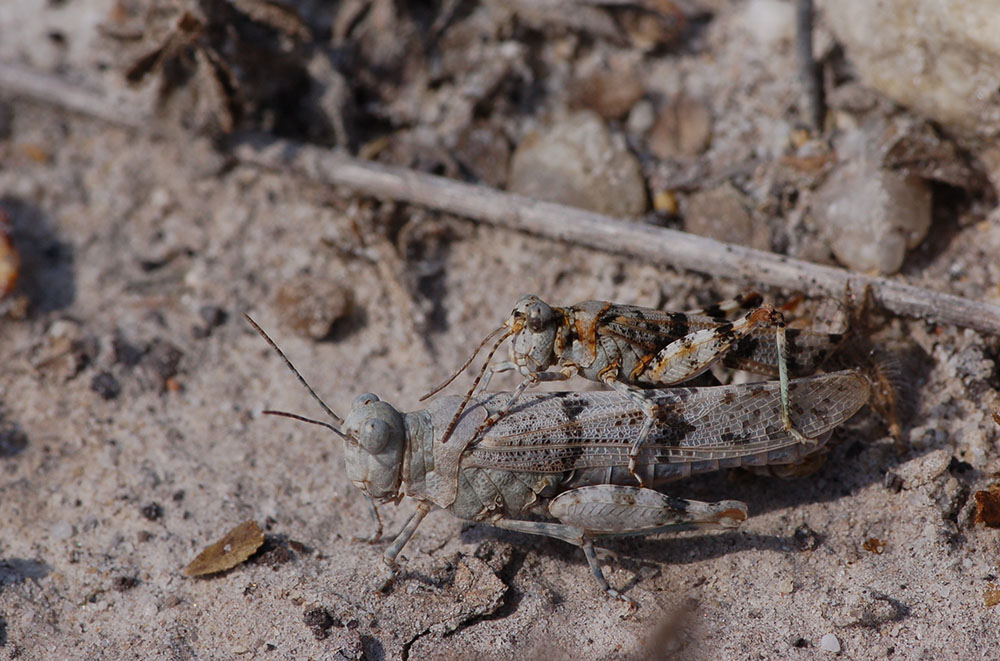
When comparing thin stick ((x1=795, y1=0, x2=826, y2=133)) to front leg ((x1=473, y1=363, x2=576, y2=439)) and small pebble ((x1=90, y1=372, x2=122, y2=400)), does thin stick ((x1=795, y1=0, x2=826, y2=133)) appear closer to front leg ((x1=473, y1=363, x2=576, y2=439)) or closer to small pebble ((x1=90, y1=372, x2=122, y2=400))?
front leg ((x1=473, y1=363, x2=576, y2=439))

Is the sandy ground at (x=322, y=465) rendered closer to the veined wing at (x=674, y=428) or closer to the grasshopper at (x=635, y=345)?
the veined wing at (x=674, y=428)

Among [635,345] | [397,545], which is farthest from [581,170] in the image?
[397,545]

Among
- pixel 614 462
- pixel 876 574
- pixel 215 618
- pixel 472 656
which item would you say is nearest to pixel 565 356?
pixel 614 462

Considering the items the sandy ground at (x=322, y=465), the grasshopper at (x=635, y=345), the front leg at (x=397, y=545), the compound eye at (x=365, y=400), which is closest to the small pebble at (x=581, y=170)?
the sandy ground at (x=322, y=465)

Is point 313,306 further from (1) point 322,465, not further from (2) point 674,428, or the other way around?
(2) point 674,428

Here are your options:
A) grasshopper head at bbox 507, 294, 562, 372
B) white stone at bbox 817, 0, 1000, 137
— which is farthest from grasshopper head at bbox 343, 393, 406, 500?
white stone at bbox 817, 0, 1000, 137

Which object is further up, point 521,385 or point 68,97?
point 521,385
